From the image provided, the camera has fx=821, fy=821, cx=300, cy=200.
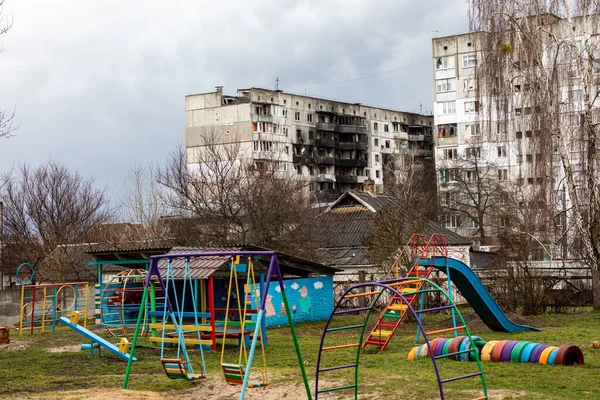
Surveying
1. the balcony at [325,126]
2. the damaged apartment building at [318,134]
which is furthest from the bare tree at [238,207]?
the balcony at [325,126]

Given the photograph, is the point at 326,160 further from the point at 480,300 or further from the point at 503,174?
the point at 480,300

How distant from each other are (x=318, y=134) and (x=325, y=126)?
1166mm

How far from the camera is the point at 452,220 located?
69438mm

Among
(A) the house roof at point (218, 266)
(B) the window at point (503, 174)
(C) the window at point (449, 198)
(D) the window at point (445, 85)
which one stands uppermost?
(D) the window at point (445, 85)

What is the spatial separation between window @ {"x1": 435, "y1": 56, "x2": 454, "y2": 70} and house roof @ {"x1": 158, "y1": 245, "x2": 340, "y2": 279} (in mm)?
48595

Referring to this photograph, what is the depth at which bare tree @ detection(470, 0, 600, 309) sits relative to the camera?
24938 millimetres

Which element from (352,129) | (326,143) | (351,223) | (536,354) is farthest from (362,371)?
(352,129)

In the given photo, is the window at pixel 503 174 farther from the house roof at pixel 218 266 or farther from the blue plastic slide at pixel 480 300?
the blue plastic slide at pixel 480 300

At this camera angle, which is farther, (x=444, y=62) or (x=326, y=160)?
(x=326, y=160)

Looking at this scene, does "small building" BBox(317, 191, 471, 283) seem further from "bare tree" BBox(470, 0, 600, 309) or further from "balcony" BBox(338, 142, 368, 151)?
"balcony" BBox(338, 142, 368, 151)

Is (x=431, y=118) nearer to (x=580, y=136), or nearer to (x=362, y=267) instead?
(x=362, y=267)

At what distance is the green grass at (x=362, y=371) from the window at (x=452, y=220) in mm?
42162

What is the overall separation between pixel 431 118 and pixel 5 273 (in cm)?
6521

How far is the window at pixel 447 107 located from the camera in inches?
2936
